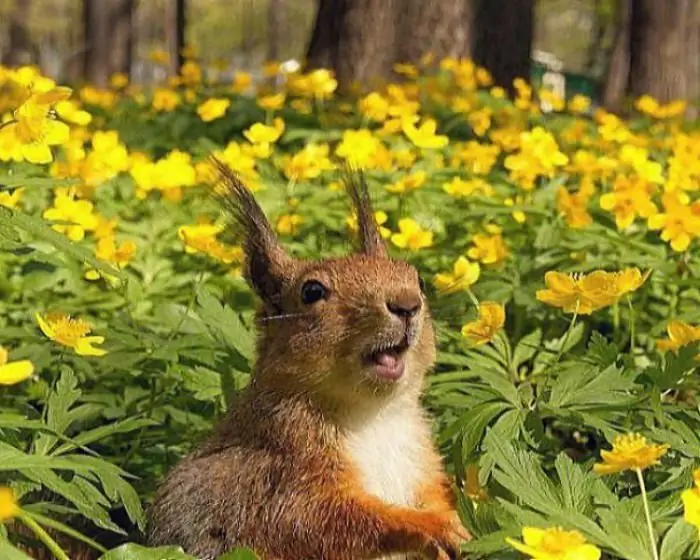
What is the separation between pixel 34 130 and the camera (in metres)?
2.68

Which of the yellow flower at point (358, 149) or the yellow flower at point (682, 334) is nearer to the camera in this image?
the yellow flower at point (682, 334)

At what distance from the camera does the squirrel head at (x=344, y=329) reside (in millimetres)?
2422

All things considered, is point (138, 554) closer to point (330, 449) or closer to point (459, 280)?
point (330, 449)

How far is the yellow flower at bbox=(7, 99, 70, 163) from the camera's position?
2672mm

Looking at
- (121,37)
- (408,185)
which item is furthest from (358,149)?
(121,37)

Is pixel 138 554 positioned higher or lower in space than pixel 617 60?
higher

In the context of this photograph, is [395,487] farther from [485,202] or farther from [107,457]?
[485,202]

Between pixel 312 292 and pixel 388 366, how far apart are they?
22 centimetres

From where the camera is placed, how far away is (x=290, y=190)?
4.61 m

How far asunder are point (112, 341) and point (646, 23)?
986 cm

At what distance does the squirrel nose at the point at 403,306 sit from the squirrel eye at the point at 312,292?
0.50 ft

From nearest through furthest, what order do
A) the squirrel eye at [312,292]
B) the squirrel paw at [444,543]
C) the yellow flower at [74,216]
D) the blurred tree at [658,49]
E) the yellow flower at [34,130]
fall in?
the squirrel paw at [444,543]
the squirrel eye at [312,292]
the yellow flower at [34,130]
the yellow flower at [74,216]
the blurred tree at [658,49]

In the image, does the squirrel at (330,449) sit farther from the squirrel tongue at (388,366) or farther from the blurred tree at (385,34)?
the blurred tree at (385,34)

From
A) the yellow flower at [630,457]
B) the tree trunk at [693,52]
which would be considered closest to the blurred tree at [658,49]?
the tree trunk at [693,52]
